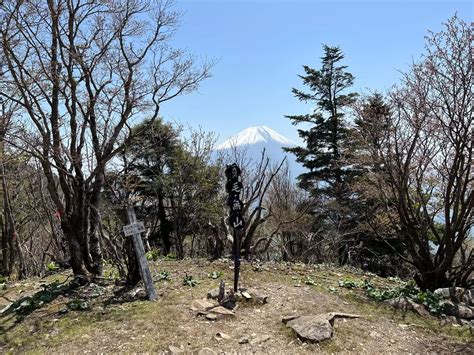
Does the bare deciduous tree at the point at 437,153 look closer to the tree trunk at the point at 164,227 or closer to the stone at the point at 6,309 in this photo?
the stone at the point at 6,309

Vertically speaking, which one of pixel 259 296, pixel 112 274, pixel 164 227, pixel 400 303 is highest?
pixel 164 227

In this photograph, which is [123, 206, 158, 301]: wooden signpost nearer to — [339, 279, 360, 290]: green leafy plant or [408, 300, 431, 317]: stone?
[339, 279, 360, 290]: green leafy plant

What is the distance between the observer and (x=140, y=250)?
20.3ft

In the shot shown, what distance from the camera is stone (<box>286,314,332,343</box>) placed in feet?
15.2

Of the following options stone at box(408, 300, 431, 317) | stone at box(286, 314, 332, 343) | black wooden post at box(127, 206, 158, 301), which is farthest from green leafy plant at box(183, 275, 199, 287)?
stone at box(408, 300, 431, 317)

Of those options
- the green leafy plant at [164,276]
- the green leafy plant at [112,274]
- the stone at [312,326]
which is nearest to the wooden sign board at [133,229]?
the green leafy plant at [164,276]

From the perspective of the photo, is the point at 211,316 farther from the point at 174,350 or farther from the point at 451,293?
the point at 451,293

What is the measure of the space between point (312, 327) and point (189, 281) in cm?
267

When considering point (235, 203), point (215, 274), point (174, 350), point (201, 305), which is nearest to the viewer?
point (174, 350)

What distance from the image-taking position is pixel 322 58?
72.1ft

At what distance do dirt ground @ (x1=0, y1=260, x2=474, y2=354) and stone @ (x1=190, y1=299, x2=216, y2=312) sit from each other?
0.11 metres

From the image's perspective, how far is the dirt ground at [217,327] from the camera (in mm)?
4574

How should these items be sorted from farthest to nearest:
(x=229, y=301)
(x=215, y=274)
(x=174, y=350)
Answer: (x=215, y=274) < (x=229, y=301) < (x=174, y=350)

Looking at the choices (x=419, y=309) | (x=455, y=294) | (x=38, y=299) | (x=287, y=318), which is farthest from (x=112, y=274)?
(x=455, y=294)
